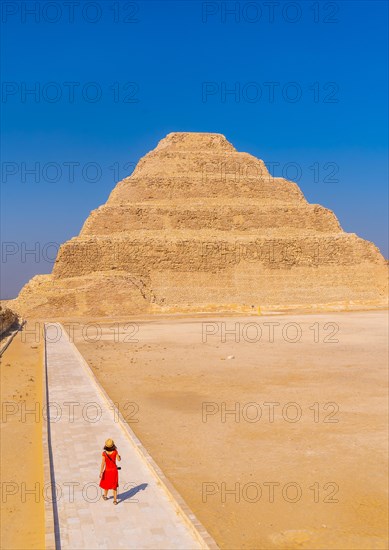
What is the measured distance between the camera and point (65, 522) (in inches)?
235

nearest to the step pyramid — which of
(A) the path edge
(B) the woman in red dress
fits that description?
(A) the path edge

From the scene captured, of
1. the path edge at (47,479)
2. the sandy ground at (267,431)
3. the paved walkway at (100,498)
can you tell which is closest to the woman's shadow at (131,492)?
the paved walkway at (100,498)

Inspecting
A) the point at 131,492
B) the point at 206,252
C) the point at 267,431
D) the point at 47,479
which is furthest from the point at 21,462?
the point at 206,252

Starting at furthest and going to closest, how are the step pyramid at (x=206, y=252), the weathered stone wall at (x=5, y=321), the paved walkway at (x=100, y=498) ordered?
the step pyramid at (x=206, y=252), the weathered stone wall at (x=5, y=321), the paved walkway at (x=100, y=498)

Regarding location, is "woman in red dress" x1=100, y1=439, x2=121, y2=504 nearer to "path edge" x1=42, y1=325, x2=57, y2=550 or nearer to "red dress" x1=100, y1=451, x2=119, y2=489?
"red dress" x1=100, y1=451, x2=119, y2=489

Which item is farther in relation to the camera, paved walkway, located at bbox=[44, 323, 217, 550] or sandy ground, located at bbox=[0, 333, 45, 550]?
sandy ground, located at bbox=[0, 333, 45, 550]

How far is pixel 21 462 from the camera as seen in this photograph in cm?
845

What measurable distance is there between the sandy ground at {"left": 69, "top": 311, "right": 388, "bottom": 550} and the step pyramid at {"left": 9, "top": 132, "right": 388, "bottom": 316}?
20.7 m

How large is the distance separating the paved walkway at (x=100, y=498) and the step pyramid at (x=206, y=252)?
2999 centimetres

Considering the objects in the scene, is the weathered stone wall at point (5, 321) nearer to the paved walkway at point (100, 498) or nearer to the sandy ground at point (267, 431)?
the sandy ground at point (267, 431)

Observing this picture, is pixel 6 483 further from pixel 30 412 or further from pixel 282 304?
pixel 282 304

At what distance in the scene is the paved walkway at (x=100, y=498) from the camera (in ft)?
18.3

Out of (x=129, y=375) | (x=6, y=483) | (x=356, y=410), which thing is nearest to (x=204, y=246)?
(x=129, y=375)

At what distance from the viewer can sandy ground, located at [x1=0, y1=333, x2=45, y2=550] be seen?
6312mm
